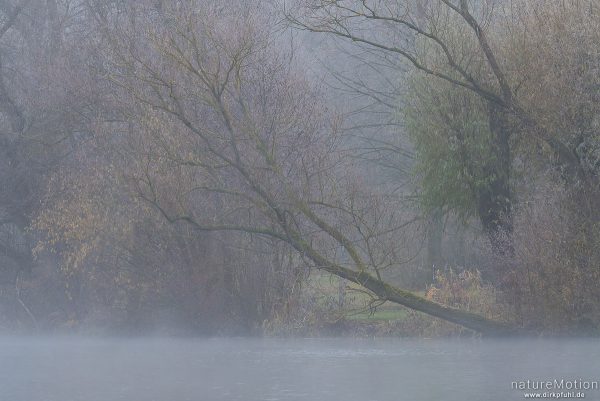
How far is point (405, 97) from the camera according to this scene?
2444cm

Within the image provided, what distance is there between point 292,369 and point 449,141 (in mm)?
7712

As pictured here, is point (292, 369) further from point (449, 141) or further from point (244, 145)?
point (449, 141)

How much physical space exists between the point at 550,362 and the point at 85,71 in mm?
14840

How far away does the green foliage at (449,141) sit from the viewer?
22953 millimetres

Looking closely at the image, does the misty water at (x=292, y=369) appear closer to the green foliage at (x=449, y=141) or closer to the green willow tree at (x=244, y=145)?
the green willow tree at (x=244, y=145)

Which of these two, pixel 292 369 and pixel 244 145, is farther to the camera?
pixel 244 145

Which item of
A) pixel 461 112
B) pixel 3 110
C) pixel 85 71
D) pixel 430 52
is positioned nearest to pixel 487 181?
pixel 461 112

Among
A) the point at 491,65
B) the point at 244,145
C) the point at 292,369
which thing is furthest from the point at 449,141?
the point at 292,369

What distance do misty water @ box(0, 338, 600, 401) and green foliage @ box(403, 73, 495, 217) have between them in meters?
3.73

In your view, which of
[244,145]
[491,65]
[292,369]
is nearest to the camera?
[292,369]

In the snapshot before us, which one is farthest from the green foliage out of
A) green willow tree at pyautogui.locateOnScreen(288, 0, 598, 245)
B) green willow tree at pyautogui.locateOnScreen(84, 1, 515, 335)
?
green willow tree at pyautogui.locateOnScreen(84, 1, 515, 335)

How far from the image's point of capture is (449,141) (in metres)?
23.3

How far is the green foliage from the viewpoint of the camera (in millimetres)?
22953

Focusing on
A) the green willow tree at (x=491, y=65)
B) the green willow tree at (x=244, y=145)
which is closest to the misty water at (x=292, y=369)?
the green willow tree at (x=244, y=145)
